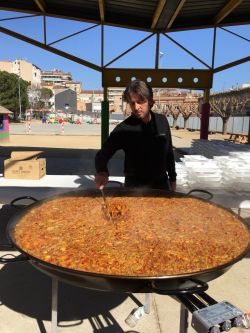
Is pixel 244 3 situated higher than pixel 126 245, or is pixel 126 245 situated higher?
pixel 244 3

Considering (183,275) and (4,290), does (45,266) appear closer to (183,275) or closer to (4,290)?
(183,275)

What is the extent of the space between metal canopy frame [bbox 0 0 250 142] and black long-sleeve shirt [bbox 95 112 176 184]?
4725 millimetres

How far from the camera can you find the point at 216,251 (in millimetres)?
1876

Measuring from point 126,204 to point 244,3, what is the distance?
20.1ft

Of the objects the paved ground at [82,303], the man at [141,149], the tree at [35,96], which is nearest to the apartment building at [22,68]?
the tree at [35,96]

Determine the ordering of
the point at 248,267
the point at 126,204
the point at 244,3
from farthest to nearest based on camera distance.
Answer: the point at 244,3
the point at 248,267
the point at 126,204

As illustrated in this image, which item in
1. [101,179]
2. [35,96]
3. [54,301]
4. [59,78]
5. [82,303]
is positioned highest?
[59,78]

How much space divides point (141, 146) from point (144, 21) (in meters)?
6.06

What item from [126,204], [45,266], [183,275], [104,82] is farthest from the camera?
[104,82]

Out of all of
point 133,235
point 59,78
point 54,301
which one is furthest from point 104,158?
point 59,78

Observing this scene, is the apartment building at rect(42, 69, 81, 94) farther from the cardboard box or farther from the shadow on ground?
the cardboard box

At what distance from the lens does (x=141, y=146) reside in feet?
9.75

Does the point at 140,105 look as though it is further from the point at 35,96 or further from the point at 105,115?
the point at 35,96

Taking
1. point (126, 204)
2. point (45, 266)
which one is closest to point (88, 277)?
point (45, 266)
